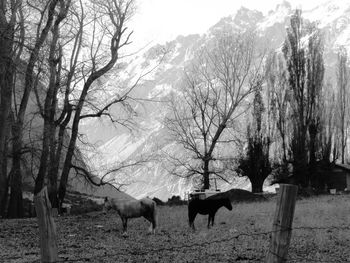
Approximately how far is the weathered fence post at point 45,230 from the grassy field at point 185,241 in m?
1.88

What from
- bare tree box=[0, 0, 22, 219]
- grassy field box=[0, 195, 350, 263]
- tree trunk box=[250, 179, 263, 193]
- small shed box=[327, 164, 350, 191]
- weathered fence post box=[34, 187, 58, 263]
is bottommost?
grassy field box=[0, 195, 350, 263]

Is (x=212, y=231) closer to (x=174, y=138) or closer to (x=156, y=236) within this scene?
(x=156, y=236)

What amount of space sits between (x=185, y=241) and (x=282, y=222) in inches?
257

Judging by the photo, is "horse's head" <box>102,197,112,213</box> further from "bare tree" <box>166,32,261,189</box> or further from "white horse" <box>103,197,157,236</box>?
"bare tree" <box>166,32,261,189</box>

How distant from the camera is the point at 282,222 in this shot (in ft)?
24.3

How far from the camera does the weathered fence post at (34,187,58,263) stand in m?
6.86

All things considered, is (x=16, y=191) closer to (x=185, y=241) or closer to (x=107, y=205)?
(x=107, y=205)

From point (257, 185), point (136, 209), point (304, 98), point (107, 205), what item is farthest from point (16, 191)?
point (304, 98)

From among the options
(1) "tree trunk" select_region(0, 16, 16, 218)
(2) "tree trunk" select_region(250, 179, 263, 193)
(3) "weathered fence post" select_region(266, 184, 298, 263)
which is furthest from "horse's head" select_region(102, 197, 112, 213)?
(2) "tree trunk" select_region(250, 179, 263, 193)

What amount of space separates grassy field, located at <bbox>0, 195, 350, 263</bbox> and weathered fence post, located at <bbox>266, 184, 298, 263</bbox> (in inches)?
78.0

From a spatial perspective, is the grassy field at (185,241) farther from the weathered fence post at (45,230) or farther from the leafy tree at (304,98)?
the leafy tree at (304,98)

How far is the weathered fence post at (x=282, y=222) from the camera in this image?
731 centimetres

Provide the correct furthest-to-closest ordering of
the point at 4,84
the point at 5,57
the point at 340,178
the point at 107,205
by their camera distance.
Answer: the point at 340,178, the point at 4,84, the point at 5,57, the point at 107,205

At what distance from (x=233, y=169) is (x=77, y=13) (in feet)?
87.8
